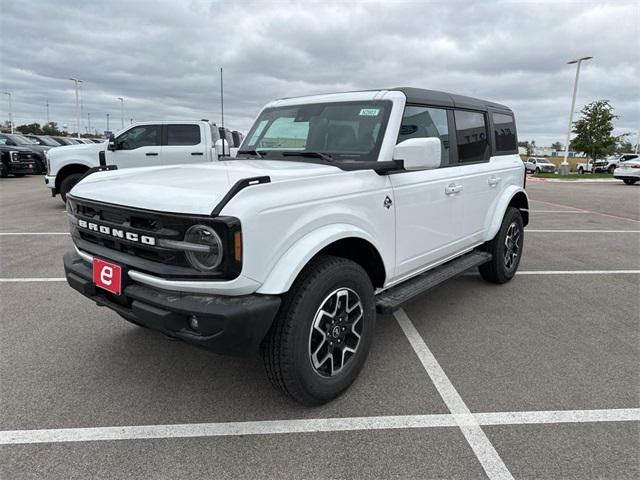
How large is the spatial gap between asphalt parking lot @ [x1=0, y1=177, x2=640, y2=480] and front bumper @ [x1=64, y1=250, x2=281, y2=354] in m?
0.60

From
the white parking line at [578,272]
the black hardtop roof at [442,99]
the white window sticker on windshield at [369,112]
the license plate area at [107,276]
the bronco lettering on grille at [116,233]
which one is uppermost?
the black hardtop roof at [442,99]

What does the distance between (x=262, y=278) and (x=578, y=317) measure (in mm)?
3329

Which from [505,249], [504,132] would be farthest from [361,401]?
[504,132]

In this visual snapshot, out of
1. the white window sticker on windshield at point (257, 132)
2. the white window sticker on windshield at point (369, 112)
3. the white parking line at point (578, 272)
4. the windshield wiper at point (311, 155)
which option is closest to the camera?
the windshield wiper at point (311, 155)

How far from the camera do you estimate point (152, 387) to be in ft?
9.66

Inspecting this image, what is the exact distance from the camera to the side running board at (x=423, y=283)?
10.4 ft

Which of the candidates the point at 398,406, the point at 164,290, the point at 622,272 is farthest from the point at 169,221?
the point at 622,272

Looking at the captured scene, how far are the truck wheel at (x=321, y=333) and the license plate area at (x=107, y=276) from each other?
884 millimetres

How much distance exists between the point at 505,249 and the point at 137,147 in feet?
26.0

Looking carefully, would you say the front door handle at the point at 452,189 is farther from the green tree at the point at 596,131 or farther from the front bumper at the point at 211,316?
the green tree at the point at 596,131

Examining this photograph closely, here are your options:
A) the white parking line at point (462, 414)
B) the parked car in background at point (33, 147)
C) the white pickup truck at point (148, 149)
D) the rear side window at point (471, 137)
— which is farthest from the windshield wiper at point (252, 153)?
the parked car in background at point (33, 147)

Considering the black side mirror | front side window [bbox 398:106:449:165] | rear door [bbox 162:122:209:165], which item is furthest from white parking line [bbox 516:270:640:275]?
the black side mirror

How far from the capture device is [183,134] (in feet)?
32.4

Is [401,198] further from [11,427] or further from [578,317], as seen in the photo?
[11,427]
